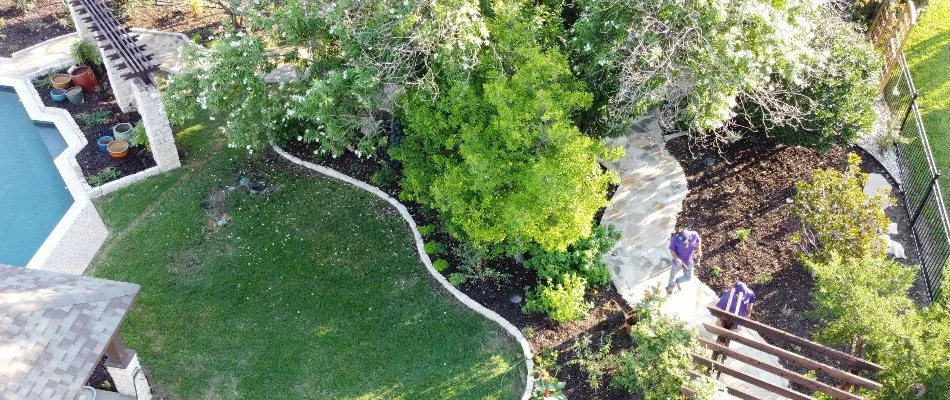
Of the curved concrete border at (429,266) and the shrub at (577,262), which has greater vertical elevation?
the shrub at (577,262)

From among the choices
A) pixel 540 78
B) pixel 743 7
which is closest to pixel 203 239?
pixel 540 78

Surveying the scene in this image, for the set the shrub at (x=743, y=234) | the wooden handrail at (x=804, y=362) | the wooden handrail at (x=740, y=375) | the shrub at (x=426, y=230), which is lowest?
the shrub at (x=426, y=230)

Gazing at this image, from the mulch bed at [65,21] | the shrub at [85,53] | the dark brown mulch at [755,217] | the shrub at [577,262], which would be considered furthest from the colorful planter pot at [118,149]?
the dark brown mulch at [755,217]

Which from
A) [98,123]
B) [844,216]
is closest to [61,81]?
[98,123]

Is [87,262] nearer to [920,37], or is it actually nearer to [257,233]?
[257,233]

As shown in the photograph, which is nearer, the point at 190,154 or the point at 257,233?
the point at 257,233

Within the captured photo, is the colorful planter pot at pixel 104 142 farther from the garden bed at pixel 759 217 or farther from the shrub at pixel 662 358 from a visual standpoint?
the garden bed at pixel 759 217
